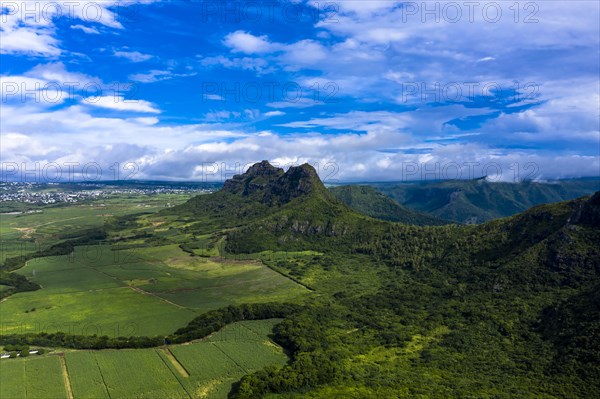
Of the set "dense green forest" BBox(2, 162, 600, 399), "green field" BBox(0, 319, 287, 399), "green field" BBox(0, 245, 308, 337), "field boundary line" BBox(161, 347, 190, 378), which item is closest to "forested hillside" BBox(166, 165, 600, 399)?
"dense green forest" BBox(2, 162, 600, 399)

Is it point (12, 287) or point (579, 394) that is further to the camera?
point (12, 287)

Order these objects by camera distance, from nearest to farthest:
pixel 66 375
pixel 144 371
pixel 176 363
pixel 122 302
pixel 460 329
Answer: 1. pixel 66 375
2. pixel 144 371
3. pixel 176 363
4. pixel 460 329
5. pixel 122 302

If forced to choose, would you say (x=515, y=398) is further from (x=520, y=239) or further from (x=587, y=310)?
(x=520, y=239)

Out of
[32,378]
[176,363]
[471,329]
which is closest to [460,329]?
[471,329]

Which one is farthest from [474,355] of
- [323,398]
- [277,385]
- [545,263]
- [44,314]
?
[44,314]

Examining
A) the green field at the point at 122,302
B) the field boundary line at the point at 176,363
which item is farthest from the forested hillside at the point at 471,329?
the green field at the point at 122,302

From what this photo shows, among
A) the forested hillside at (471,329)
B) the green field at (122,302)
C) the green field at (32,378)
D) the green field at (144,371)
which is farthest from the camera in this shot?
the green field at (122,302)

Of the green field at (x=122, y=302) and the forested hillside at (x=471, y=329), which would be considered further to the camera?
the green field at (x=122, y=302)

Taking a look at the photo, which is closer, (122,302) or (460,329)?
(460,329)

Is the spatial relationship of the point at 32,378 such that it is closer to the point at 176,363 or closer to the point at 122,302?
the point at 176,363

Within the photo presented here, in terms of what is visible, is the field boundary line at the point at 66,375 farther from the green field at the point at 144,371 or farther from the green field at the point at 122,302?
the green field at the point at 122,302

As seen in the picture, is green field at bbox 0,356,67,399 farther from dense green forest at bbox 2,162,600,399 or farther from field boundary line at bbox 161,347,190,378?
field boundary line at bbox 161,347,190,378
